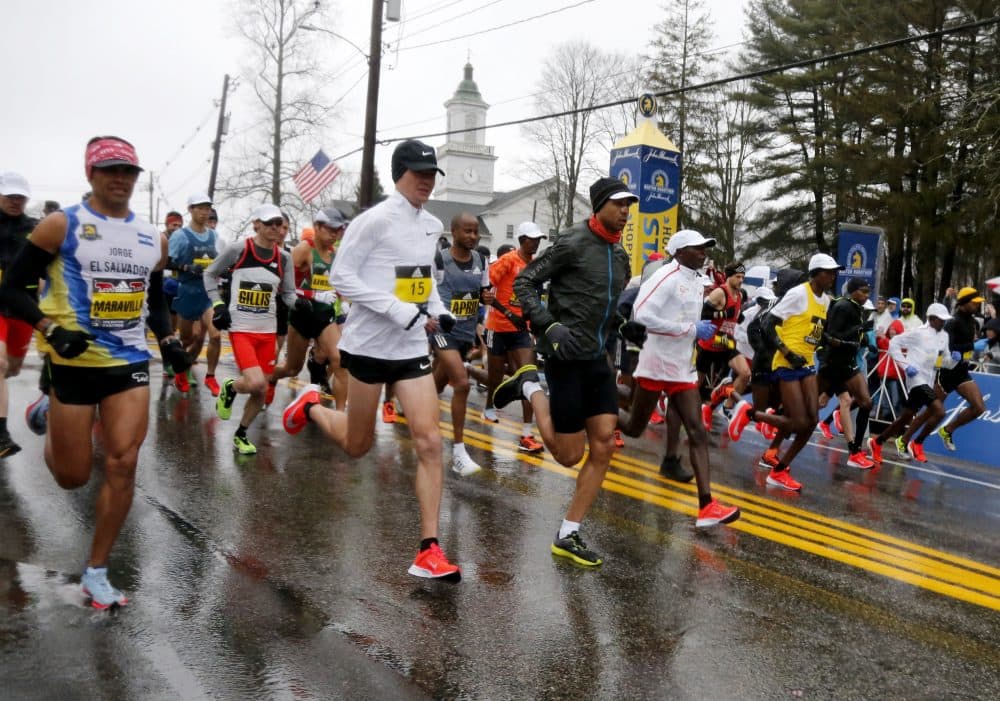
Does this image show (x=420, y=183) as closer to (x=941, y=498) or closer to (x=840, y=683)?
(x=840, y=683)

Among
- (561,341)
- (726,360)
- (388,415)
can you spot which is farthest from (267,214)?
(726,360)

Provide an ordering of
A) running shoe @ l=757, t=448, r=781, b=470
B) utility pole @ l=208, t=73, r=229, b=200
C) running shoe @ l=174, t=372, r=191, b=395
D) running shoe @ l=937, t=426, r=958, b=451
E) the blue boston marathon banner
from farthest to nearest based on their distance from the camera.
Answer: utility pole @ l=208, t=73, r=229, b=200 → the blue boston marathon banner → running shoe @ l=937, t=426, r=958, b=451 → running shoe @ l=174, t=372, r=191, b=395 → running shoe @ l=757, t=448, r=781, b=470

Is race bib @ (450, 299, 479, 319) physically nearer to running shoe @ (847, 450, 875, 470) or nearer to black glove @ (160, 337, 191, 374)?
black glove @ (160, 337, 191, 374)

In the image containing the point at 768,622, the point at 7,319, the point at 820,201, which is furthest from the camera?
the point at 820,201

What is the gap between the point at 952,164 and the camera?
85.0ft

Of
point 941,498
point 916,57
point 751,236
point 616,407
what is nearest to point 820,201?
point 751,236

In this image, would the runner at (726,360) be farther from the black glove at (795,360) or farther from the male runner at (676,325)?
the male runner at (676,325)

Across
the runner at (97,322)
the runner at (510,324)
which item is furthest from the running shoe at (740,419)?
the runner at (97,322)

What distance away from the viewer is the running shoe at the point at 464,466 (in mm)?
7188

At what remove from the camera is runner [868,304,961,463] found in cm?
1048

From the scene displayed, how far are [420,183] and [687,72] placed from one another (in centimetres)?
3665

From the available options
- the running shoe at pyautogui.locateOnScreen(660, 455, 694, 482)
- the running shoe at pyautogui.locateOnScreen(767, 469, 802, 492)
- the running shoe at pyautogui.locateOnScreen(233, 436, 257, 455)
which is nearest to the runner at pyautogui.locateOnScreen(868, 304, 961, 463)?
the running shoe at pyautogui.locateOnScreen(767, 469, 802, 492)

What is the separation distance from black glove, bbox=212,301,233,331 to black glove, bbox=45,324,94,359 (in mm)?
3178

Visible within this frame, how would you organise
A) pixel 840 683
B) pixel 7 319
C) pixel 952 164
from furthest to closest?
pixel 952 164 → pixel 7 319 → pixel 840 683
